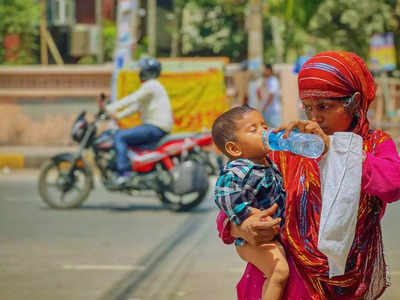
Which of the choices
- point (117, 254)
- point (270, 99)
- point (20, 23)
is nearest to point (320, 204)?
point (117, 254)

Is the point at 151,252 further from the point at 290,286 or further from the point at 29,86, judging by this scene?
the point at 29,86

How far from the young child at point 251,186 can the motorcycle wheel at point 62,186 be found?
20.0 ft

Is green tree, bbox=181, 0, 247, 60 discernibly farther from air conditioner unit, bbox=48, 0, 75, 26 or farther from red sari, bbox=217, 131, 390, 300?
red sari, bbox=217, 131, 390, 300

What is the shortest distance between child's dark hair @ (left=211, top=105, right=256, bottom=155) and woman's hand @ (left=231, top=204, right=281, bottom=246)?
0.79 ft

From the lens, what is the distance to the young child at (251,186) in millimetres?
2148

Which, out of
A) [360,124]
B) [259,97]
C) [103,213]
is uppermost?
[360,124]

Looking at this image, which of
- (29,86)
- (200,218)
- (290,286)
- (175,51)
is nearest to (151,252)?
(200,218)

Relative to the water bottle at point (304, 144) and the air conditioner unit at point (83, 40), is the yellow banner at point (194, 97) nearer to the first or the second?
the water bottle at point (304, 144)

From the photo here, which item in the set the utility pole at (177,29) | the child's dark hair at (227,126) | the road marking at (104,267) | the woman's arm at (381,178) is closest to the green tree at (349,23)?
the utility pole at (177,29)

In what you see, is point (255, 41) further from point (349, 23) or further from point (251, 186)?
point (251, 186)

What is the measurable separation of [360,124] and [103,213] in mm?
6162

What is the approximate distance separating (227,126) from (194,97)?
10.8 meters

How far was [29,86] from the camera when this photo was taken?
15.5 meters

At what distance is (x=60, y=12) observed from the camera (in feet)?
92.1
